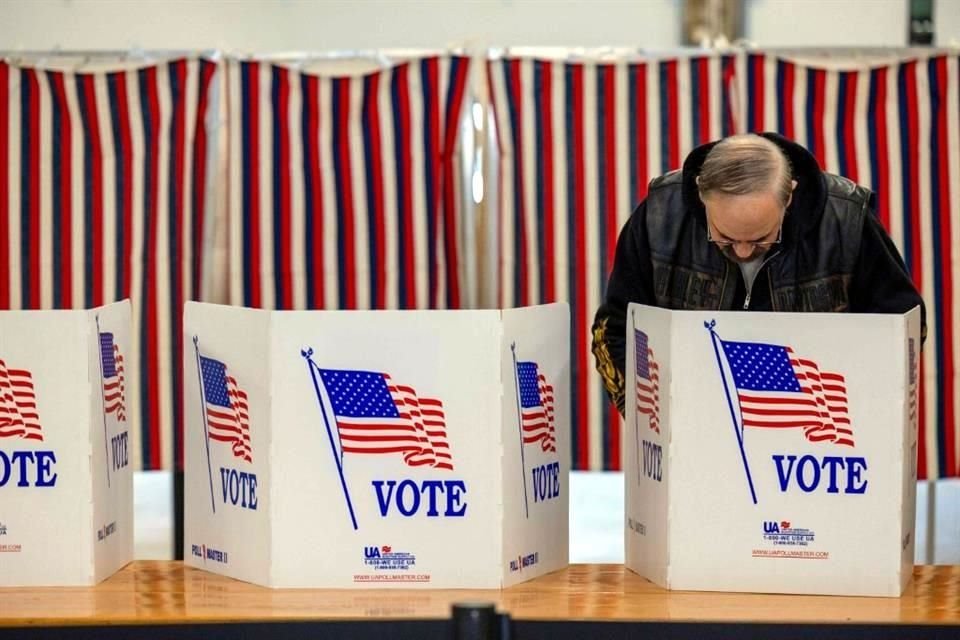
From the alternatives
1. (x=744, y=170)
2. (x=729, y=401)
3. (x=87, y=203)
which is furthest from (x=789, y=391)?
(x=87, y=203)

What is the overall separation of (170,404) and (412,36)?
1.58m

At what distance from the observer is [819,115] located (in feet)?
13.3

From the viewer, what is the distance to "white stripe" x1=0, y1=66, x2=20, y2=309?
4121 millimetres

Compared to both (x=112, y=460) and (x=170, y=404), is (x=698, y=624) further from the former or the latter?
(x=170, y=404)

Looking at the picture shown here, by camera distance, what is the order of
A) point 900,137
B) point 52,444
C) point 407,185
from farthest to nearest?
point 407,185 < point 900,137 < point 52,444

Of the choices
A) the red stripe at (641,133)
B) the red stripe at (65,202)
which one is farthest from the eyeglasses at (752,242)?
the red stripe at (65,202)

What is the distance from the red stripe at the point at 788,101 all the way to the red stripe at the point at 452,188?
40.1 inches

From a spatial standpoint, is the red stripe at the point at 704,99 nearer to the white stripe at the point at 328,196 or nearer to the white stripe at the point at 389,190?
the white stripe at the point at 389,190

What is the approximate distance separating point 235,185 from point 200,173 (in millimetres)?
126

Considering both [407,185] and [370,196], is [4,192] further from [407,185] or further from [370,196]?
[407,185]

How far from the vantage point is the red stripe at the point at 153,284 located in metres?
4.14

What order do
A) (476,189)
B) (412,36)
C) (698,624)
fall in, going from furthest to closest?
(412,36) < (476,189) < (698,624)

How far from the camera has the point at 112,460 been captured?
168cm

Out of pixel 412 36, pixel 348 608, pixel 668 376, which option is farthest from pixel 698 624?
pixel 412 36
